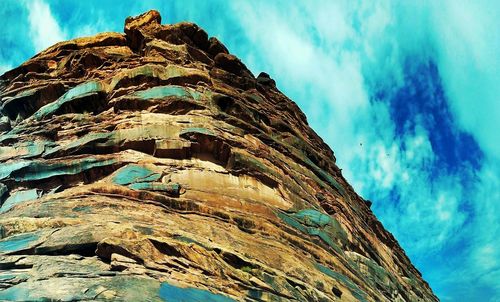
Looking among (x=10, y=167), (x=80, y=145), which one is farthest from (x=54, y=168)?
(x=10, y=167)

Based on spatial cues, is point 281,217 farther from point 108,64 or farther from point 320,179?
point 108,64

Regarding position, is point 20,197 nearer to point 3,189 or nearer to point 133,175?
point 3,189

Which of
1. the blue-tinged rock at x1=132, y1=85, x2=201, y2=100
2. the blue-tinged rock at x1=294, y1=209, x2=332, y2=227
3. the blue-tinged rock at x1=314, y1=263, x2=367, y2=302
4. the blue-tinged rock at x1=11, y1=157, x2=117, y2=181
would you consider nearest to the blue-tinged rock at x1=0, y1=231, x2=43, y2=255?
the blue-tinged rock at x1=11, y1=157, x2=117, y2=181

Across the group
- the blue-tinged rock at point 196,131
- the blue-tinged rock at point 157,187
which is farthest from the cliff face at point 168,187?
the blue-tinged rock at point 196,131

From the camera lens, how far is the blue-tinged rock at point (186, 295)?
16.8 m

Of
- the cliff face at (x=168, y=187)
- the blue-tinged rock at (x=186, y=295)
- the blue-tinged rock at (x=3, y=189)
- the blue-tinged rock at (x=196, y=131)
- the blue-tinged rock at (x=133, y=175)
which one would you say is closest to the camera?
the blue-tinged rock at (x=186, y=295)

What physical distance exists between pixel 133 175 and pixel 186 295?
405 inches

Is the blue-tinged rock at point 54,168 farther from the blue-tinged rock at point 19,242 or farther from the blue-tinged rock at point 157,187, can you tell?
the blue-tinged rock at point 19,242

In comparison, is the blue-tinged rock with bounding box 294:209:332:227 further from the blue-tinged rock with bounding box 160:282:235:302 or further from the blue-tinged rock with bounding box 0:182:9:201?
the blue-tinged rock with bounding box 0:182:9:201

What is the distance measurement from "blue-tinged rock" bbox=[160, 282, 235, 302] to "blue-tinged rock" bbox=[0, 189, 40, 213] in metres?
12.5

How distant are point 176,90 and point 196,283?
57.1 feet

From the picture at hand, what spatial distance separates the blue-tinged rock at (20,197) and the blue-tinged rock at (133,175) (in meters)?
A: 3.97

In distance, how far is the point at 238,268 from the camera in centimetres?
2081

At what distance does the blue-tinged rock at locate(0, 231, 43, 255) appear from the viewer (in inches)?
758
